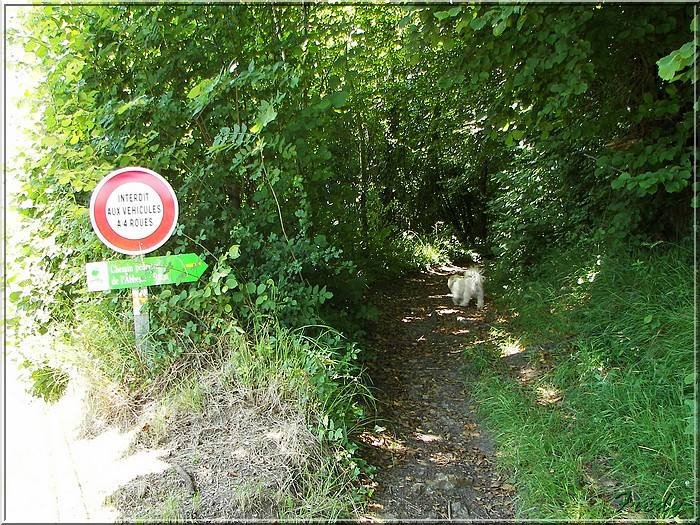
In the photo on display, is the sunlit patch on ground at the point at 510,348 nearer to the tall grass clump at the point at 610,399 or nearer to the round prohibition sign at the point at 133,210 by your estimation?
the tall grass clump at the point at 610,399

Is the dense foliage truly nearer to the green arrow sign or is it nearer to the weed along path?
the green arrow sign

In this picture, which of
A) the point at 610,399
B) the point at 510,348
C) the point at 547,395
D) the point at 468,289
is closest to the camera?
the point at 610,399

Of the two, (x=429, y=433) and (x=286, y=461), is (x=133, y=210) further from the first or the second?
(x=429, y=433)

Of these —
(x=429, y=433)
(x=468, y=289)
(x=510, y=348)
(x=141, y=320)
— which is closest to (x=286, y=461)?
(x=429, y=433)

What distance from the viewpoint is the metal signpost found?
329 cm

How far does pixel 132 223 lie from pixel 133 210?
86 millimetres

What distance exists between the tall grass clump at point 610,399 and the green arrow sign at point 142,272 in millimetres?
2489

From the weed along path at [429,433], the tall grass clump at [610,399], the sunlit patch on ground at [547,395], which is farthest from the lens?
the sunlit patch on ground at [547,395]

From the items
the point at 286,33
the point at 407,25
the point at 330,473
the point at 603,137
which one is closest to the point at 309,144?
the point at 286,33

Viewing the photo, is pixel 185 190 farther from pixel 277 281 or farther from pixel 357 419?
pixel 357 419

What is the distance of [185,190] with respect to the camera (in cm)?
398

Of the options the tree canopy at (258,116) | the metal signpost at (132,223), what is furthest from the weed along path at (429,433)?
the metal signpost at (132,223)

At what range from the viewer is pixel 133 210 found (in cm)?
333

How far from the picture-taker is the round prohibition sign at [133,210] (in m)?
3.29
